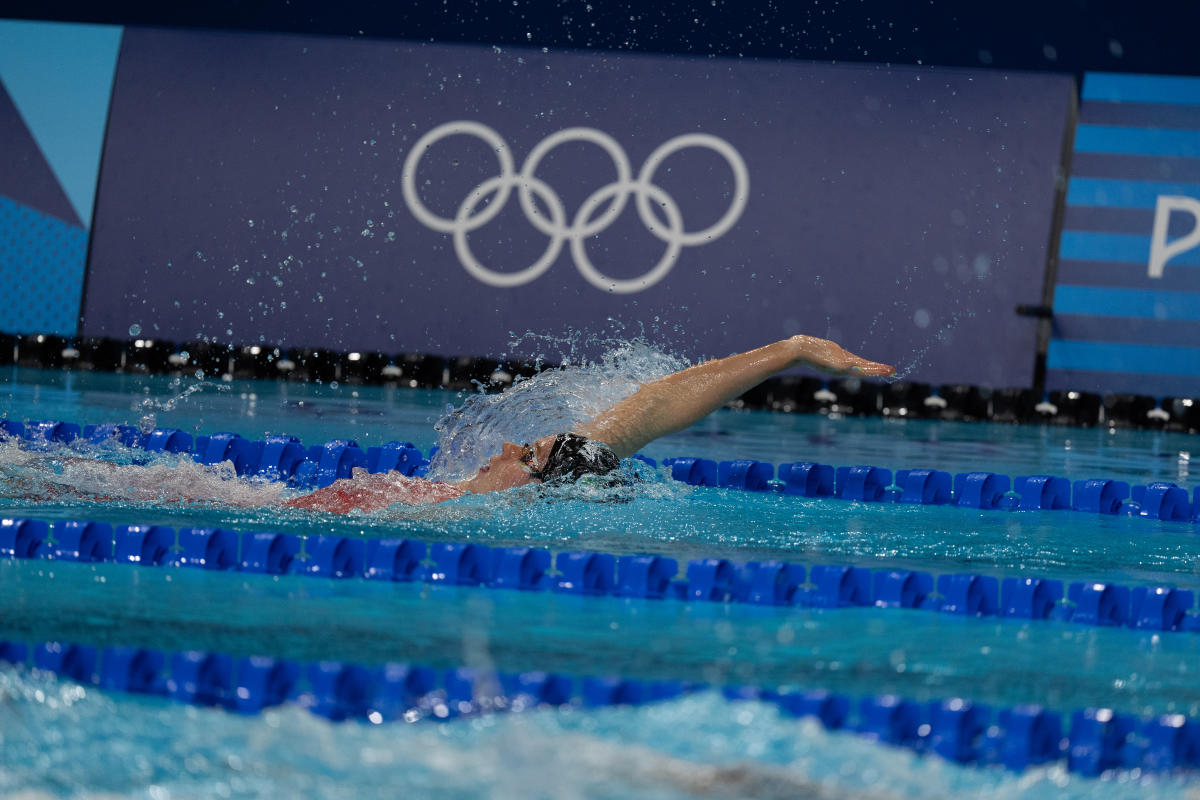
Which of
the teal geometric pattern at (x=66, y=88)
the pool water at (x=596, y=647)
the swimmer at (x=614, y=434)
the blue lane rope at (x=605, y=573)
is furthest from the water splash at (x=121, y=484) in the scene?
the teal geometric pattern at (x=66, y=88)

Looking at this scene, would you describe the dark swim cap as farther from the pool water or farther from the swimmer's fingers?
the swimmer's fingers

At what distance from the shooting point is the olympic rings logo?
9.61 m

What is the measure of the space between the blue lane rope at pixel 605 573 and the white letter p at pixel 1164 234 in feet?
20.8

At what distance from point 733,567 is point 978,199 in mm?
6600

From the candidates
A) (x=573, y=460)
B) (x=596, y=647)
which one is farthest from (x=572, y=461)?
(x=596, y=647)

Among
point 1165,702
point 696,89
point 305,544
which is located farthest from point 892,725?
point 696,89

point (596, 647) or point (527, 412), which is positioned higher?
point (527, 412)

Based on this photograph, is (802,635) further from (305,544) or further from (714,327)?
(714,327)

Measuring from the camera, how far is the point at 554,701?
2477mm

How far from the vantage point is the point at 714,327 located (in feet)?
31.3

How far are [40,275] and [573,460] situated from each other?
6.77m

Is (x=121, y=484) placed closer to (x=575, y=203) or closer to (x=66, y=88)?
(x=575, y=203)

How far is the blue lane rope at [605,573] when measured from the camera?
3438 millimetres

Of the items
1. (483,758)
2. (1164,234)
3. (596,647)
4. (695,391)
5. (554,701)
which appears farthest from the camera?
(1164,234)
